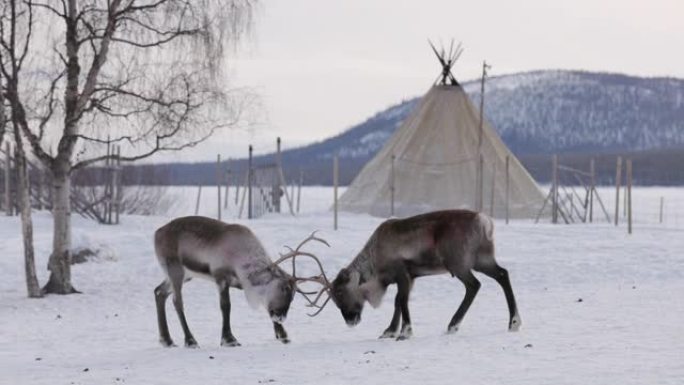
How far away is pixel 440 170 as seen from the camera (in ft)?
121

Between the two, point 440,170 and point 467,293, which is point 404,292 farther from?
point 440,170

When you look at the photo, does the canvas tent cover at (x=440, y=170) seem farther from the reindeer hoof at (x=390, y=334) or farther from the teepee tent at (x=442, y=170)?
the reindeer hoof at (x=390, y=334)

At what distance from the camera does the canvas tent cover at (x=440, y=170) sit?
36.2 meters

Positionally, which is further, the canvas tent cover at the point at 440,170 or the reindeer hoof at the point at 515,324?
the canvas tent cover at the point at 440,170

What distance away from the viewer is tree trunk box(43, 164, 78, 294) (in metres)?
19.3

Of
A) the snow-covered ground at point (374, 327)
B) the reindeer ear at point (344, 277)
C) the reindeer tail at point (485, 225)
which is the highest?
the reindeer tail at point (485, 225)

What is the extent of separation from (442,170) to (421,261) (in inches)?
949

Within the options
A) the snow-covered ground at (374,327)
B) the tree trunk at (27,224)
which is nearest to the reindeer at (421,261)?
the snow-covered ground at (374,327)

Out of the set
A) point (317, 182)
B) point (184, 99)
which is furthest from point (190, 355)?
point (317, 182)

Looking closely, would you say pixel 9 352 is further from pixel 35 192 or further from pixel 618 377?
pixel 35 192

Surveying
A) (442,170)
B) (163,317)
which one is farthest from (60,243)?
(442,170)

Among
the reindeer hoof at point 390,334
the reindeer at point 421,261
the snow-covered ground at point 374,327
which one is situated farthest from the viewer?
the reindeer hoof at point 390,334

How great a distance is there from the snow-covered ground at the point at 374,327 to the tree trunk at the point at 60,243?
382mm

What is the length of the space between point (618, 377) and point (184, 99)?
11122 mm
